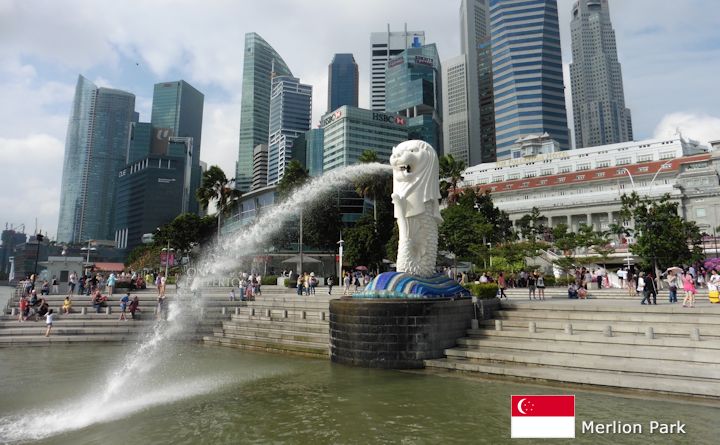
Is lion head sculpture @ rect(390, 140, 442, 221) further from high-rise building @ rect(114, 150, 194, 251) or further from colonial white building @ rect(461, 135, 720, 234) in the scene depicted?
high-rise building @ rect(114, 150, 194, 251)

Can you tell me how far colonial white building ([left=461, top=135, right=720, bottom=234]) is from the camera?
205 feet

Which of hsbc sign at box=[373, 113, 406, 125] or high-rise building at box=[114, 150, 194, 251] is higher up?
hsbc sign at box=[373, 113, 406, 125]

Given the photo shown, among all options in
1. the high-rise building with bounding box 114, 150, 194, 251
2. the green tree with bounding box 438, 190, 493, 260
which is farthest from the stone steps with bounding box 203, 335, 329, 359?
the high-rise building with bounding box 114, 150, 194, 251

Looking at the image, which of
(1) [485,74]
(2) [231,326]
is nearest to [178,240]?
(2) [231,326]

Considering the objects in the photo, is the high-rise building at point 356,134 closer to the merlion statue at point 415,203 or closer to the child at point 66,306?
the child at point 66,306

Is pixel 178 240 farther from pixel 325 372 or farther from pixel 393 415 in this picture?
pixel 393 415

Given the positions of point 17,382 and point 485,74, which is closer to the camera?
point 17,382

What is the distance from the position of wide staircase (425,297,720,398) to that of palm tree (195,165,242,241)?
124 ft

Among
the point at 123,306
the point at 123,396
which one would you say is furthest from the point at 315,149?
the point at 123,396

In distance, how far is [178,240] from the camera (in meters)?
67.9

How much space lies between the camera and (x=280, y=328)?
19.7 meters

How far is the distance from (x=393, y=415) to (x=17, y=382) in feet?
37.9

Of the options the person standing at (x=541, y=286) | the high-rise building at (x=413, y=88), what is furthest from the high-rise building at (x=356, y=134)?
the person standing at (x=541, y=286)

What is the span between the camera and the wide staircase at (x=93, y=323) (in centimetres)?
1989
